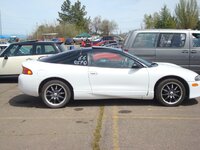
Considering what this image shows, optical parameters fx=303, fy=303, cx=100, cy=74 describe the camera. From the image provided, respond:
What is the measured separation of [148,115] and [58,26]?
77.3 meters

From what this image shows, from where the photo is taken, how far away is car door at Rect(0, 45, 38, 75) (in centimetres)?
1064

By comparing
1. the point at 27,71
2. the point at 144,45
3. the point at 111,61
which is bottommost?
the point at 27,71

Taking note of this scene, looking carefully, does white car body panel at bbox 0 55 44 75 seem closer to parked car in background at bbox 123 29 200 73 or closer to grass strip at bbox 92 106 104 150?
parked car in background at bbox 123 29 200 73

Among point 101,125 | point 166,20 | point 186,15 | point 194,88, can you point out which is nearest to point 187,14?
point 186,15

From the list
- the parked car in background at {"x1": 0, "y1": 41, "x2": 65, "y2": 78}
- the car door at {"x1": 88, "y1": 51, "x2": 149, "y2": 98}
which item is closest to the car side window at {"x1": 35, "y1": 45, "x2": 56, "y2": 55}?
the parked car in background at {"x1": 0, "y1": 41, "x2": 65, "y2": 78}

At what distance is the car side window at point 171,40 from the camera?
953cm

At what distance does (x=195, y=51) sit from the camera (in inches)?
375

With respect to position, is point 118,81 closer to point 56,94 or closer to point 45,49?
point 56,94

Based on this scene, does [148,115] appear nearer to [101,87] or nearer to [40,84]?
[101,87]

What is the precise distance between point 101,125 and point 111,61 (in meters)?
1.86

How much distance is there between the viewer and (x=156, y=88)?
22.2 feet

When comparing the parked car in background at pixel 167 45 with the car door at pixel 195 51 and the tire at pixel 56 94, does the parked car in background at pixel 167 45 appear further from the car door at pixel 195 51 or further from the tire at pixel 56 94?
the tire at pixel 56 94

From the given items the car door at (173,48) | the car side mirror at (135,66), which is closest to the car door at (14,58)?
the car door at (173,48)

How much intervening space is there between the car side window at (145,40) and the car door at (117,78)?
2842mm
